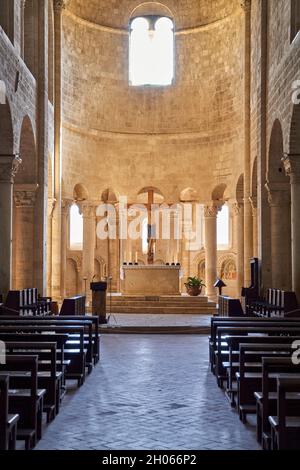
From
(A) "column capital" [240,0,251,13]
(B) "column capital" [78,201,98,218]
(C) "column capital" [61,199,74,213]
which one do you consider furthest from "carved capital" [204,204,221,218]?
(A) "column capital" [240,0,251,13]

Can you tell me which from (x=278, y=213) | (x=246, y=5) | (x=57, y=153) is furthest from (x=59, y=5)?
(x=278, y=213)

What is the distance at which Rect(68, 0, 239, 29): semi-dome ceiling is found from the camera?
28188 millimetres

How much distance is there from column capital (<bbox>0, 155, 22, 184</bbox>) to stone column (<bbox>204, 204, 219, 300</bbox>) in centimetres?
1279

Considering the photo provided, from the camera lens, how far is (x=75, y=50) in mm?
27812

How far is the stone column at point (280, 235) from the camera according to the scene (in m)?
20.7

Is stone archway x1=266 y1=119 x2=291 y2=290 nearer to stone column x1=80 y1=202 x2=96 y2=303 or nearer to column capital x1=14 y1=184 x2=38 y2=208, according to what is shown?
column capital x1=14 y1=184 x2=38 y2=208

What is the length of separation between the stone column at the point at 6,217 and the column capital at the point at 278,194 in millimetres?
8124

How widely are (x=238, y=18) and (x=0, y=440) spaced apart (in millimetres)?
24730

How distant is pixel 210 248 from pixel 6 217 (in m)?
13.0

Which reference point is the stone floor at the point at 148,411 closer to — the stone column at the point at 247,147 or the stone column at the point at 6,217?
the stone column at the point at 6,217

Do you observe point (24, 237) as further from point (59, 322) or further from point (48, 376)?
point (48, 376)

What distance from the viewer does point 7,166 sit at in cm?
1722
